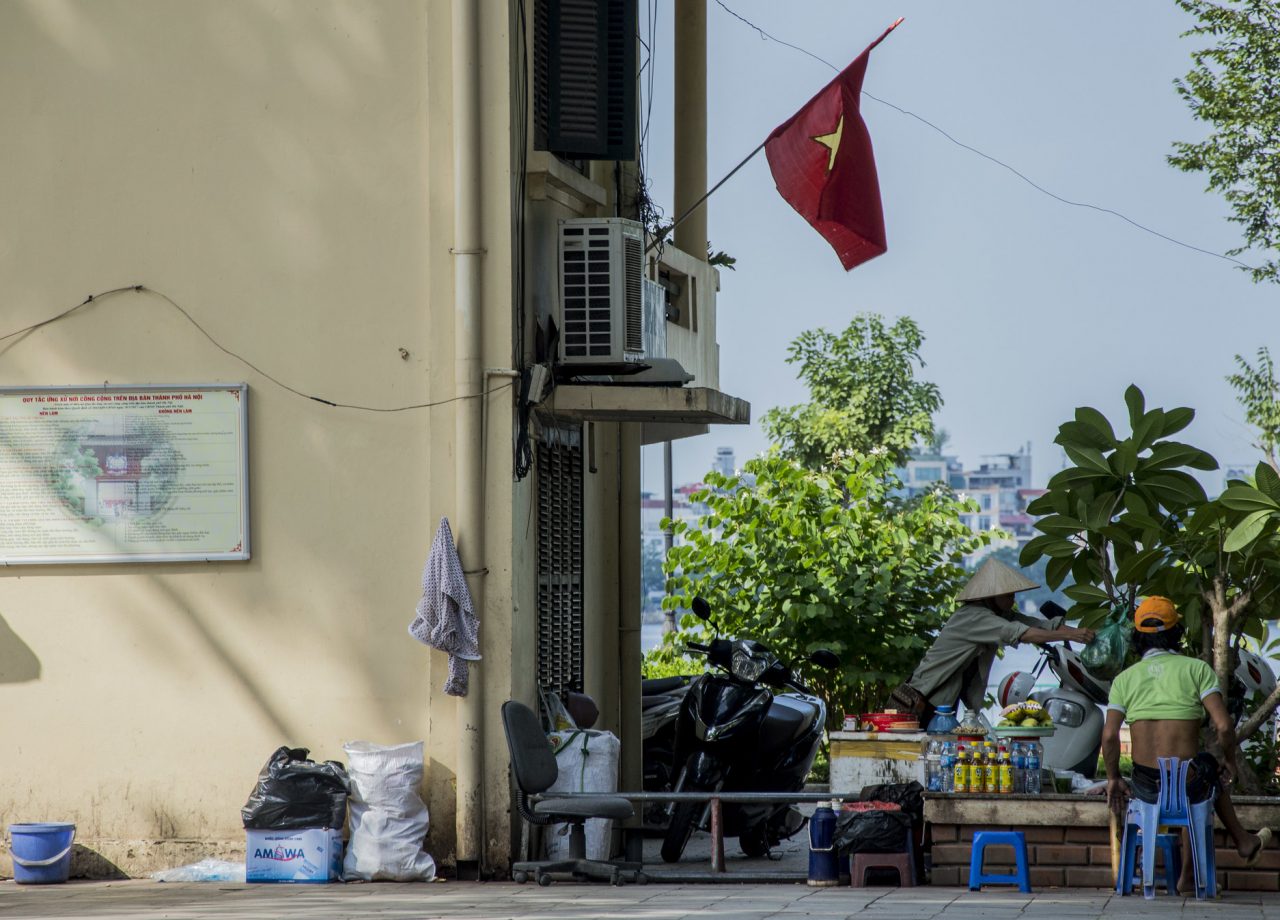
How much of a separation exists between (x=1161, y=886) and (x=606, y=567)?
451 centimetres

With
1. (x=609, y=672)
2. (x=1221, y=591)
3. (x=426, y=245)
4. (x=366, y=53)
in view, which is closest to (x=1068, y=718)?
(x=1221, y=591)

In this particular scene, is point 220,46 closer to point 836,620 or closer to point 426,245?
point 426,245

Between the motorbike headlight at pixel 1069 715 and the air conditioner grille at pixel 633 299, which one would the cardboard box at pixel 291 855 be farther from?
the motorbike headlight at pixel 1069 715

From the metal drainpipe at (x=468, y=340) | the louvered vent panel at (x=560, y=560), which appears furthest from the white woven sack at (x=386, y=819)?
the louvered vent panel at (x=560, y=560)

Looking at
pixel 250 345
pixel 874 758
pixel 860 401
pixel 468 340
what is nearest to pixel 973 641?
pixel 874 758

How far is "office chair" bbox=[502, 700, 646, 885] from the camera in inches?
365

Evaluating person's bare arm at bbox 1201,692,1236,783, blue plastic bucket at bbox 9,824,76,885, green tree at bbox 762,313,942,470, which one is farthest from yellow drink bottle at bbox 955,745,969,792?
green tree at bbox 762,313,942,470

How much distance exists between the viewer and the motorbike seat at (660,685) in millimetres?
13360

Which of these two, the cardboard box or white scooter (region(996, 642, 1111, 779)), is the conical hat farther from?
the cardboard box

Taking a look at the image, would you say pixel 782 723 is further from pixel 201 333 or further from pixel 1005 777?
pixel 201 333

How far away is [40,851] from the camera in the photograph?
31.8ft

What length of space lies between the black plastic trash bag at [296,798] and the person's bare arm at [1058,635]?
418cm

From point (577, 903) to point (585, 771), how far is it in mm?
1596

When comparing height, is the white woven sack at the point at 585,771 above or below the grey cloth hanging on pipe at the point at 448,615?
below
